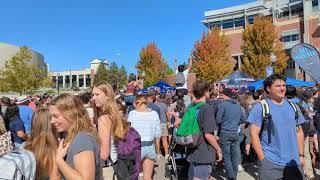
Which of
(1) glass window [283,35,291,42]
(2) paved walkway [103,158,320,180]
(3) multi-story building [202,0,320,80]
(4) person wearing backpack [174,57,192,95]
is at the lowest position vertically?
(2) paved walkway [103,158,320,180]

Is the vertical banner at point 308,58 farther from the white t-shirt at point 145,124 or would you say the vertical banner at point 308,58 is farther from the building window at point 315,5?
the building window at point 315,5

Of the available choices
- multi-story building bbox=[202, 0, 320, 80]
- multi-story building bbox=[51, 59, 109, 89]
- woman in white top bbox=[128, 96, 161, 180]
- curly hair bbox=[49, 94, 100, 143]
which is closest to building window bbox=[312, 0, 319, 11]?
multi-story building bbox=[202, 0, 320, 80]

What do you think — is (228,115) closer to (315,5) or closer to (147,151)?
(147,151)

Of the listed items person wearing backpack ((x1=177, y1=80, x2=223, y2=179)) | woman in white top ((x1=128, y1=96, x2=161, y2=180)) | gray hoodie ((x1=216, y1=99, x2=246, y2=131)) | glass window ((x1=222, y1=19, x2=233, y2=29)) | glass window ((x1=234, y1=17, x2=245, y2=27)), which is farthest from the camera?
glass window ((x1=222, y1=19, x2=233, y2=29))

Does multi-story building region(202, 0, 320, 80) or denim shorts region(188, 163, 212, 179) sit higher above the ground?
multi-story building region(202, 0, 320, 80)

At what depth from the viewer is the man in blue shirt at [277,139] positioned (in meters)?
4.52

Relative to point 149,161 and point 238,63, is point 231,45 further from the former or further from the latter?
point 149,161

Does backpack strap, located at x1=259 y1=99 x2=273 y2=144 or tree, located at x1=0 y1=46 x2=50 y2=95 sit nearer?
backpack strap, located at x1=259 y1=99 x2=273 y2=144

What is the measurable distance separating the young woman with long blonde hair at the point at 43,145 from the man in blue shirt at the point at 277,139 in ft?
7.28

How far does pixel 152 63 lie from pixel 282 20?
59.7ft

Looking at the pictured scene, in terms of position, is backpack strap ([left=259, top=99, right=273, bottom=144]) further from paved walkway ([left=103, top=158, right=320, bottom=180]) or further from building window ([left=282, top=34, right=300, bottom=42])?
building window ([left=282, top=34, right=300, bottom=42])

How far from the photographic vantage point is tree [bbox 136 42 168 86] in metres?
55.8

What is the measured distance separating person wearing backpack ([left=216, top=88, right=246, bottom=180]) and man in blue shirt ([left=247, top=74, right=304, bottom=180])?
3.50 m

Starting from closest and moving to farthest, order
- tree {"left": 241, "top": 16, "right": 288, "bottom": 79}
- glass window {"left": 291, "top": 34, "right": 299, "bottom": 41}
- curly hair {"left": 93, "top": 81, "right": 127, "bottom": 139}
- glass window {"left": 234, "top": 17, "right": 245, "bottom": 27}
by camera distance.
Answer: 1. curly hair {"left": 93, "top": 81, "right": 127, "bottom": 139}
2. tree {"left": 241, "top": 16, "right": 288, "bottom": 79}
3. glass window {"left": 291, "top": 34, "right": 299, "bottom": 41}
4. glass window {"left": 234, "top": 17, "right": 245, "bottom": 27}
